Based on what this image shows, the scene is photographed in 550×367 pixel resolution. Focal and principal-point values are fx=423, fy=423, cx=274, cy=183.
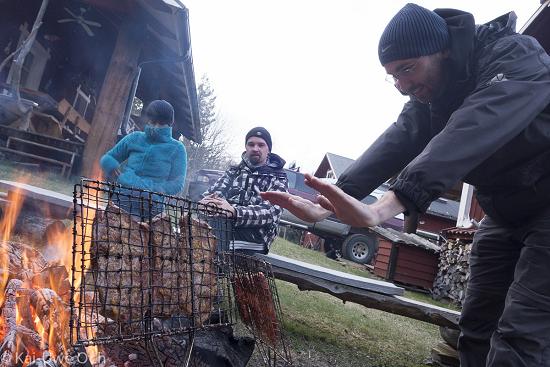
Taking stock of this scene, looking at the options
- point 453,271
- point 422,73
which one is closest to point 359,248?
point 453,271

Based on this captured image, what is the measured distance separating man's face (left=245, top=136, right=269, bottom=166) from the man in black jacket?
2.03 meters

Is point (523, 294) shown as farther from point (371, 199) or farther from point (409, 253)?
point (371, 199)

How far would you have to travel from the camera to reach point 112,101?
23.4 ft

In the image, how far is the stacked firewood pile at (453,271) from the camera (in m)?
9.67

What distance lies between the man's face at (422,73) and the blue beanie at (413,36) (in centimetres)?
3

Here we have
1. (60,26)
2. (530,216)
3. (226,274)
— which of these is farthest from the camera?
(60,26)

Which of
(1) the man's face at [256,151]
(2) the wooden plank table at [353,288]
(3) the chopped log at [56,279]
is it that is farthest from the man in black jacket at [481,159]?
(1) the man's face at [256,151]

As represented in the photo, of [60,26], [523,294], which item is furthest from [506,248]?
[60,26]

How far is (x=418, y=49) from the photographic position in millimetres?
1780

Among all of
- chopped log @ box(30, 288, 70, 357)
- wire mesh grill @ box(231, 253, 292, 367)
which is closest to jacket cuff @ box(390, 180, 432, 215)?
wire mesh grill @ box(231, 253, 292, 367)

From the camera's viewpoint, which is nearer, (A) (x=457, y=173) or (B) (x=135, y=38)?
(A) (x=457, y=173)

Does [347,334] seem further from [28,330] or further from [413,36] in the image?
[413,36]

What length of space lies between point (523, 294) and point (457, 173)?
0.66 m

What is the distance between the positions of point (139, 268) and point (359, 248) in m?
12.8
